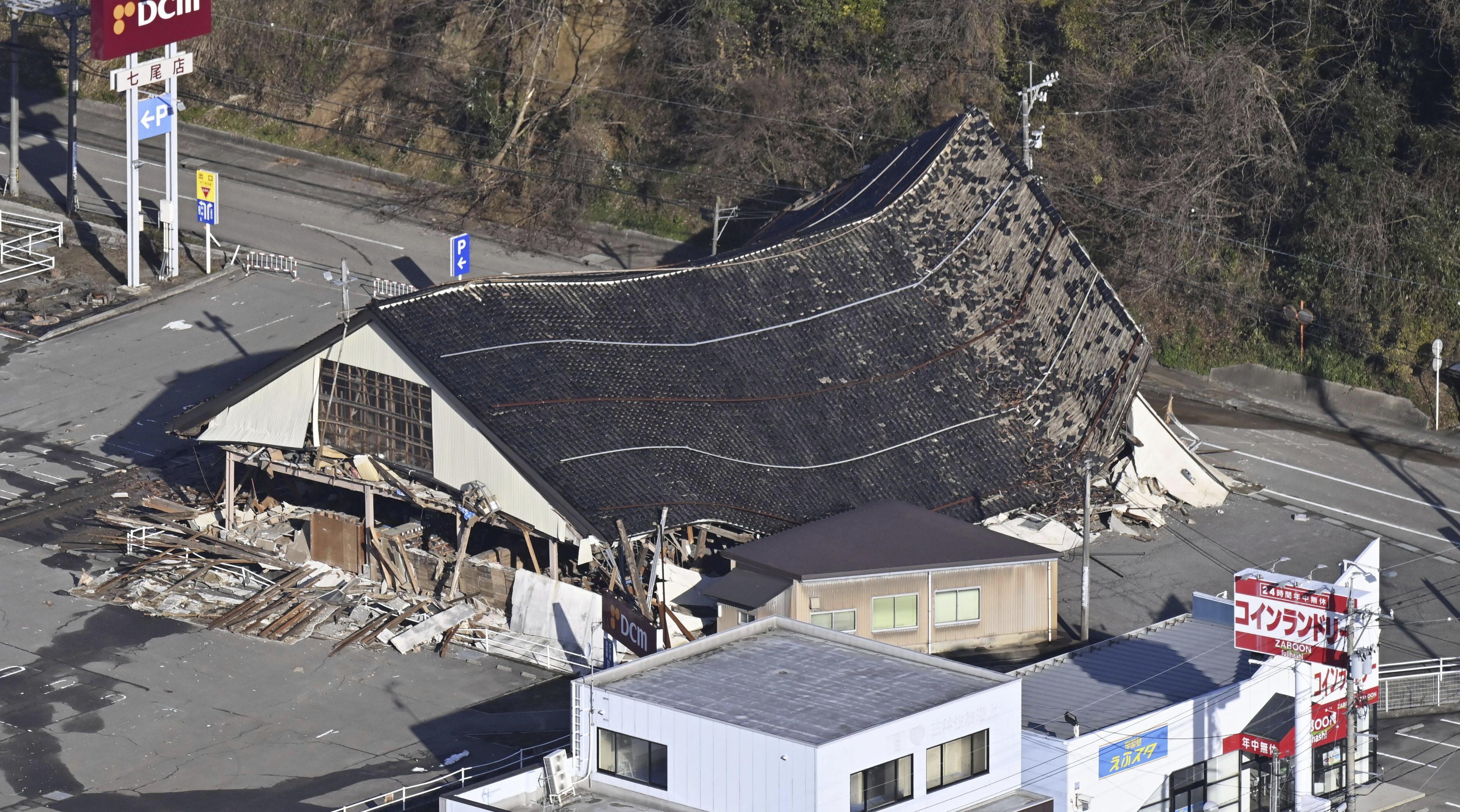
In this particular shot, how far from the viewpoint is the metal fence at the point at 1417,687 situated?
174 feet

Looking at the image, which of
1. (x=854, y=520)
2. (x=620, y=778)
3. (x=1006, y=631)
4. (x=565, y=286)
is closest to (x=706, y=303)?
(x=565, y=286)

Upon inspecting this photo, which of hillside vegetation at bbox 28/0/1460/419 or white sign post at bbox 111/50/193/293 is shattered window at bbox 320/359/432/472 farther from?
hillside vegetation at bbox 28/0/1460/419

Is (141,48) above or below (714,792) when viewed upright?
A: above

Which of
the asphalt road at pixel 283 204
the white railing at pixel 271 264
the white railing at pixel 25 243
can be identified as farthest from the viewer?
the asphalt road at pixel 283 204

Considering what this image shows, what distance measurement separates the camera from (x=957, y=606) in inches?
2138

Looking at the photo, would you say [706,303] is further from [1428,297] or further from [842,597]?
[1428,297]

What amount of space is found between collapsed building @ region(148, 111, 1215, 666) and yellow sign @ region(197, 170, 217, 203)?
21930 millimetres

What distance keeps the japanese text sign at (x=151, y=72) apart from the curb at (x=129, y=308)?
7.26 m

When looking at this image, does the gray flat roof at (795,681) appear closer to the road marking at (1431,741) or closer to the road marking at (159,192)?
the road marking at (1431,741)

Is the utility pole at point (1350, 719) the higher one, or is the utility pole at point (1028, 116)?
the utility pole at point (1028, 116)

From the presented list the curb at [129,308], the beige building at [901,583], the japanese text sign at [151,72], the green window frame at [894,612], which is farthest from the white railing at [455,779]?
the japanese text sign at [151,72]

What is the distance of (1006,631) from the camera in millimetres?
55125

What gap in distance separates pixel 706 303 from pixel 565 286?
4.20 metres

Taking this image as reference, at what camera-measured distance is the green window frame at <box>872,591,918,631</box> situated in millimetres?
53438
